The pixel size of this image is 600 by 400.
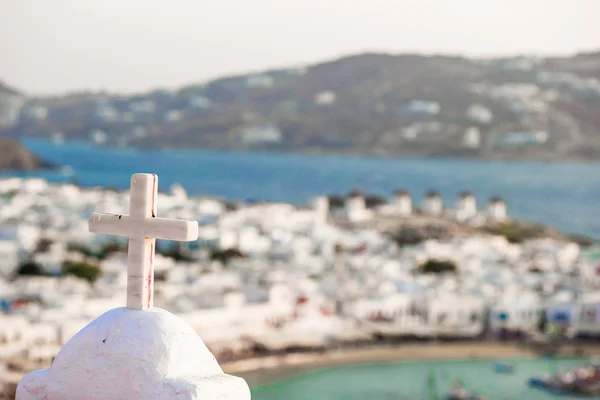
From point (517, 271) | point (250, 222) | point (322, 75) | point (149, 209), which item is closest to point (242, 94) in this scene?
point (322, 75)

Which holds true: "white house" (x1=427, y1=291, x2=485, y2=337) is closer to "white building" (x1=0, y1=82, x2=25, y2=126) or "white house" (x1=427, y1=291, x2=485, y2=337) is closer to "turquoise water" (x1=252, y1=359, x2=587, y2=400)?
"turquoise water" (x1=252, y1=359, x2=587, y2=400)

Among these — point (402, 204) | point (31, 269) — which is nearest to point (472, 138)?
point (402, 204)

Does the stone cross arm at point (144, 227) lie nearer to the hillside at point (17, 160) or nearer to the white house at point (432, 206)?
the white house at point (432, 206)

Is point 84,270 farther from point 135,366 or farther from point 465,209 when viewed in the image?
point 465,209

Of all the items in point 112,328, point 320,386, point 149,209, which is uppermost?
point 149,209

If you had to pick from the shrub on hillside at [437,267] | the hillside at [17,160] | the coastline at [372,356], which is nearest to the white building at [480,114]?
the hillside at [17,160]

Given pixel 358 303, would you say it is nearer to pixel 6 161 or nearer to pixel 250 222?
pixel 250 222
